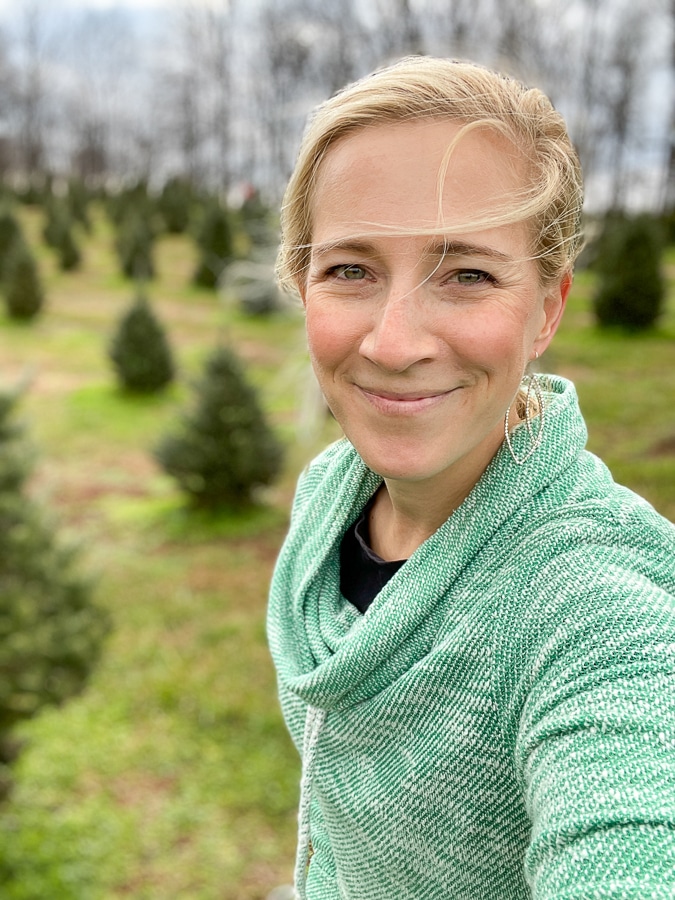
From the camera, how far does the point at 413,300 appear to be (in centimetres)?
117

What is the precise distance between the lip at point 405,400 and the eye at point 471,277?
15 cm

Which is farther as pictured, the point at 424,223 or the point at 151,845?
the point at 151,845

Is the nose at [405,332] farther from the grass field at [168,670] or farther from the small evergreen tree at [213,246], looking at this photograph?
the small evergreen tree at [213,246]

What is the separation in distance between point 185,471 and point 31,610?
4.91m

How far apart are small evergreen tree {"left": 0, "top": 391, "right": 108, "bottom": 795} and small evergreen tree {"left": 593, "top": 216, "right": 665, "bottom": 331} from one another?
12377mm

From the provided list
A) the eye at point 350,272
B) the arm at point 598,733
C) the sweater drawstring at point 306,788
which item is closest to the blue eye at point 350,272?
the eye at point 350,272

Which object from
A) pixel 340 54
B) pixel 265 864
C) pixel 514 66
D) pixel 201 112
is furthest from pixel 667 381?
pixel 201 112

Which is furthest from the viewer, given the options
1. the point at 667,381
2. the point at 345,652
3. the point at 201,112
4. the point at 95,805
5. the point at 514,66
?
the point at 201,112

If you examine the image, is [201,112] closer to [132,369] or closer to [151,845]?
[132,369]

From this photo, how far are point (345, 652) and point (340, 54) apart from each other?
1428 centimetres

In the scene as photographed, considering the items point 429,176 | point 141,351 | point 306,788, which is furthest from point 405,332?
point 141,351

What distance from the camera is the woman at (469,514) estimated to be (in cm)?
103

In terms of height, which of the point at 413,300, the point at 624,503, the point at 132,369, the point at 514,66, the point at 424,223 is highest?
the point at 514,66

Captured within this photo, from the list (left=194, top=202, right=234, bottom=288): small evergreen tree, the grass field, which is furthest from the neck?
(left=194, top=202, right=234, bottom=288): small evergreen tree
